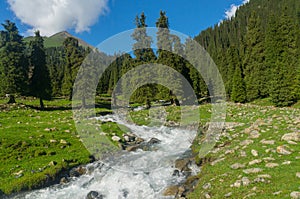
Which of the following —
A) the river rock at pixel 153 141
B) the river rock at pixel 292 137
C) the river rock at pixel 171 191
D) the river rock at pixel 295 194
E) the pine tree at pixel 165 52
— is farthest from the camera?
the pine tree at pixel 165 52

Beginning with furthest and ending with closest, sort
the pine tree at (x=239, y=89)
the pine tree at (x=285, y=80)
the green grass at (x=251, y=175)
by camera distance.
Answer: the pine tree at (x=239, y=89) < the pine tree at (x=285, y=80) < the green grass at (x=251, y=175)

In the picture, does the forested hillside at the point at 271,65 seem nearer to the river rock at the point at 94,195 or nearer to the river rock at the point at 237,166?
the river rock at the point at 237,166

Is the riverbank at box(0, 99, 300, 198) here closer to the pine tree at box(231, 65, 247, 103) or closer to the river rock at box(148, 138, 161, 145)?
the river rock at box(148, 138, 161, 145)

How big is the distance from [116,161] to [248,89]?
1506 inches

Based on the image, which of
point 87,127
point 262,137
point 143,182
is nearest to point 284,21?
point 262,137

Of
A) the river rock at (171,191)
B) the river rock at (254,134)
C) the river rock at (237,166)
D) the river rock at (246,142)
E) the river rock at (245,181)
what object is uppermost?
the river rock at (254,134)

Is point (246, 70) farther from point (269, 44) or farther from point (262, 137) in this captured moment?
point (262, 137)

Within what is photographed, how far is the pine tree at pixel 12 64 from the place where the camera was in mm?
39938

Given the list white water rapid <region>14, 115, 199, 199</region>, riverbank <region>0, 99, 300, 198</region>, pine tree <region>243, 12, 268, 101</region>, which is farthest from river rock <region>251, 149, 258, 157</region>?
pine tree <region>243, 12, 268, 101</region>

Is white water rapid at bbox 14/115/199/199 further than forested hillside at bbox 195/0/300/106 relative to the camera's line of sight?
No

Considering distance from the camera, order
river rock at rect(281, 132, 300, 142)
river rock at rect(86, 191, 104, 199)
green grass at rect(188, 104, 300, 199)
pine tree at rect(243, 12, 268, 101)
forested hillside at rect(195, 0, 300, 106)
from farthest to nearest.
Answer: pine tree at rect(243, 12, 268, 101)
forested hillside at rect(195, 0, 300, 106)
river rock at rect(281, 132, 300, 142)
river rock at rect(86, 191, 104, 199)
green grass at rect(188, 104, 300, 199)

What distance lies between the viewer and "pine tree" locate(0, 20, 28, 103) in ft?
131

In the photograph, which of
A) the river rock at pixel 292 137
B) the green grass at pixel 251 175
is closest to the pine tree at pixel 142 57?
the green grass at pixel 251 175

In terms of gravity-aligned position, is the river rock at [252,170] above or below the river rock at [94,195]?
above
